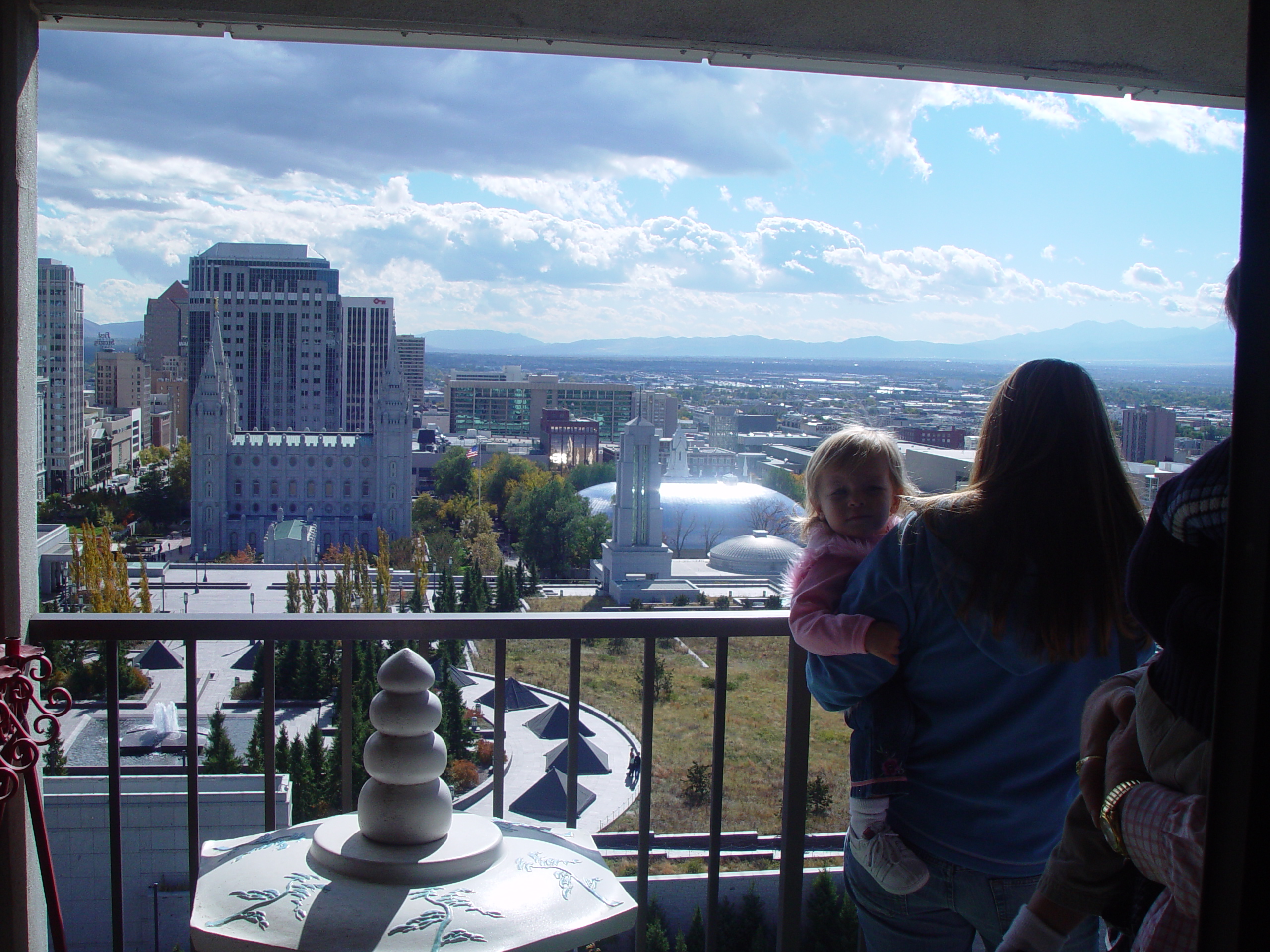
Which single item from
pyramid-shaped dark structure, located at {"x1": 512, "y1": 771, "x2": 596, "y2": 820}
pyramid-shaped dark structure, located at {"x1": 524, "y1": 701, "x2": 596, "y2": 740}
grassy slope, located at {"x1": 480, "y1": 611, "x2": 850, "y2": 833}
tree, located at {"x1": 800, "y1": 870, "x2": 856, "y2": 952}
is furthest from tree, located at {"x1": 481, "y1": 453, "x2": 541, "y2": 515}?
tree, located at {"x1": 800, "y1": 870, "x2": 856, "y2": 952}

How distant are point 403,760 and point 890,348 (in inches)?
1080

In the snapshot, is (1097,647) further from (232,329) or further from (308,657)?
(232,329)

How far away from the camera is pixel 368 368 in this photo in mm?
46406

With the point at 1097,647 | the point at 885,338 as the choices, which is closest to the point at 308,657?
the point at 1097,647

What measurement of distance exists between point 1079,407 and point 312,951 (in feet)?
3.69

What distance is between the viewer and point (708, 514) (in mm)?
33875

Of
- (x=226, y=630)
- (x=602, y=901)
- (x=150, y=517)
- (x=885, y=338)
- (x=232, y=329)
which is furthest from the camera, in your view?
(x=232, y=329)

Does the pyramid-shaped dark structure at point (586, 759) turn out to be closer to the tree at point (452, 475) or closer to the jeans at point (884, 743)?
the jeans at point (884, 743)

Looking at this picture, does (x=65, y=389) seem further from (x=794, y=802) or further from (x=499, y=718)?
(x=794, y=802)

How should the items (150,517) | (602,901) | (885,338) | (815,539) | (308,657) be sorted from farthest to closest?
(150,517) < (885,338) < (308,657) < (815,539) < (602,901)

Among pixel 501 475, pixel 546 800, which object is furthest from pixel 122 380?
pixel 546 800

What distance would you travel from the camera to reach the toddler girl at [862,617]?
4.09 ft

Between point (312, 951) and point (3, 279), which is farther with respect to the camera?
point (3, 279)

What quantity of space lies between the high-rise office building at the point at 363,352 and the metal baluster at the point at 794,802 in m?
45.6
